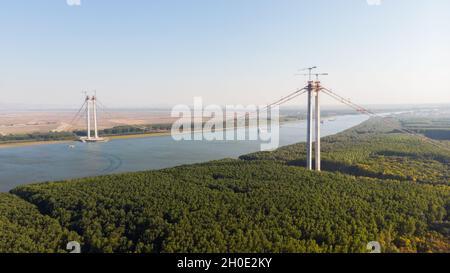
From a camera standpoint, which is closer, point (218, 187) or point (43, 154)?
point (218, 187)

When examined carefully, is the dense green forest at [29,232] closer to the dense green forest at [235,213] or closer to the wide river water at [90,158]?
the dense green forest at [235,213]

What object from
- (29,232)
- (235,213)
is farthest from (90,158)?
(235,213)

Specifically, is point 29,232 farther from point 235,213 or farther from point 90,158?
point 90,158

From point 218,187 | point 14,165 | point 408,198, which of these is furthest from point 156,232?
point 14,165

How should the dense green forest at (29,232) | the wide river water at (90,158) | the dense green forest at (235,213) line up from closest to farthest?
the dense green forest at (29,232) → the dense green forest at (235,213) → the wide river water at (90,158)

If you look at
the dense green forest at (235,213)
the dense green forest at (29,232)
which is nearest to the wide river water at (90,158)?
the dense green forest at (235,213)

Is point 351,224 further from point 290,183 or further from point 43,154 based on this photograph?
point 43,154

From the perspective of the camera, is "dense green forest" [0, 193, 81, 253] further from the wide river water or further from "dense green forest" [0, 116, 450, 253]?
the wide river water

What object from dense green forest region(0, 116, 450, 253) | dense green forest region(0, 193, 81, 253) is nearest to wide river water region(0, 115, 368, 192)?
dense green forest region(0, 116, 450, 253)
